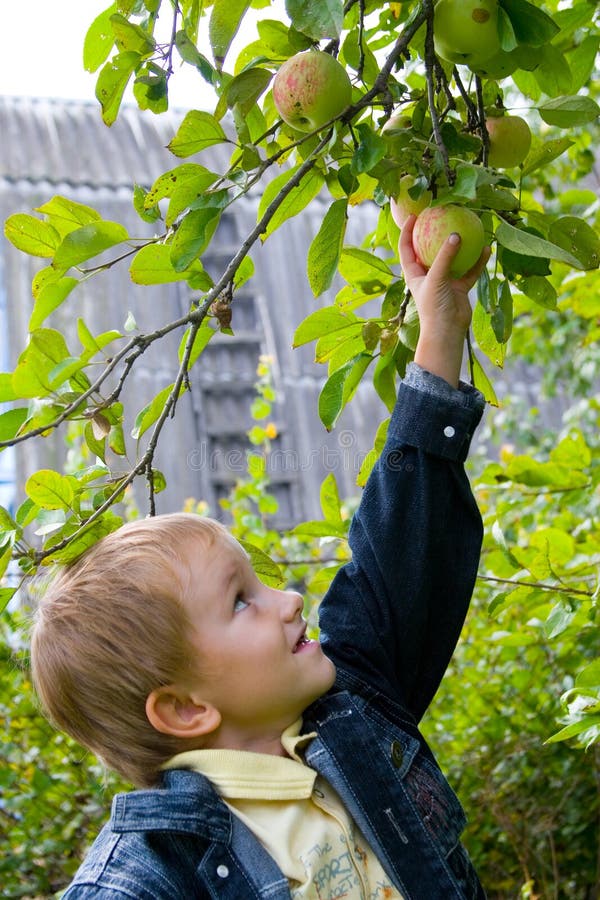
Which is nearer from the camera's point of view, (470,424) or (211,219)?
(211,219)

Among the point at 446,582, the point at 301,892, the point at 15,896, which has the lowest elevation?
the point at 15,896

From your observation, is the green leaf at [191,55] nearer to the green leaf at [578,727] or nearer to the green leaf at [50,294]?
the green leaf at [50,294]

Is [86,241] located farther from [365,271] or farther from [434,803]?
[434,803]

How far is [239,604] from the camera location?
1022mm

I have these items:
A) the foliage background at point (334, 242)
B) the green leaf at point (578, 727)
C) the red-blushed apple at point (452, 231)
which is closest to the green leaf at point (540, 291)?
the foliage background at point (334, 242)

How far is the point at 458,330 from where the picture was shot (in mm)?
1001

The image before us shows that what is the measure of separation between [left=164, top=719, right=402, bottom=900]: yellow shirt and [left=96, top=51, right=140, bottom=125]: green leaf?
0.64 metres

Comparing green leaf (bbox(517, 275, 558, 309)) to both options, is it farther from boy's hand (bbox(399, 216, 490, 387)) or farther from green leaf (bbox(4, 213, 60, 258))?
green leaf (bbox(4, 213, 60, 258))

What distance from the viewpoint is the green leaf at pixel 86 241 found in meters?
0.98

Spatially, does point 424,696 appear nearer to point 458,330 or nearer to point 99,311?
point 458,330

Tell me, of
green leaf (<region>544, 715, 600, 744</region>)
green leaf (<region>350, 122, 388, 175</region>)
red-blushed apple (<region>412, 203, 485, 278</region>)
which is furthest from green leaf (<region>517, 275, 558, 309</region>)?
green leaf (<region>544, 715, 600, 744</region>)

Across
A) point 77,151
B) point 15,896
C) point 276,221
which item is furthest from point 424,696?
point 77,151

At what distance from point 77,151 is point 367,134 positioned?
490cm

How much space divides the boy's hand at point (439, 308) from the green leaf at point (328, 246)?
2.5 inches
